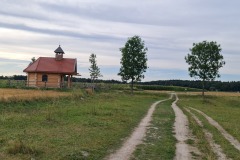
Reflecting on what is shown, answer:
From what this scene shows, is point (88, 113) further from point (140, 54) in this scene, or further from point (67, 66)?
point (140, 54)

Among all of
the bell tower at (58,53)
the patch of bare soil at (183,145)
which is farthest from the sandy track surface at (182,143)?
the bell tower at (58,53)

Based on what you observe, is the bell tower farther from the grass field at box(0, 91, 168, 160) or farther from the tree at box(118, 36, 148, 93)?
the grass field at box(0, 91, 168, 160)

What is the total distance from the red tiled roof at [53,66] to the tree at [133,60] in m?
10.5

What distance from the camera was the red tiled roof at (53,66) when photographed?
6817cm

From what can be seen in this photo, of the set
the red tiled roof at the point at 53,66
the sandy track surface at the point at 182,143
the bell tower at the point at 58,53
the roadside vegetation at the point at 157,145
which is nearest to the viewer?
the roadside vegetation at the point at 157,145

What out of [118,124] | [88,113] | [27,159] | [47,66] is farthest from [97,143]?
[47,66]

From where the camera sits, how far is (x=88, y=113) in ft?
89.2

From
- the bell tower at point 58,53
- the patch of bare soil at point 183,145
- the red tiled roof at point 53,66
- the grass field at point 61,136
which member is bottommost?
the patch of bare soil at point 183,145

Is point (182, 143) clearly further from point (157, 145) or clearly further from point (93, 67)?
point (93, 67)

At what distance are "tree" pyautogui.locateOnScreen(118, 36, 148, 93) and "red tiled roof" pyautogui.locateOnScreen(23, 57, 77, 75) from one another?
10.5 metres

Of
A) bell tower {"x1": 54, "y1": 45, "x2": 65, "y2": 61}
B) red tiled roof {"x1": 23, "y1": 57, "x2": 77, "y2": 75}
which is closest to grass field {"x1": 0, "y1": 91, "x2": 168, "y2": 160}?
red tiled roof {"x1": 23, "y1": 57, "x2": 77, "y2": 75}

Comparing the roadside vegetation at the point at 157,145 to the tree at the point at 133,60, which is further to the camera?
the tree at the point at 133,60

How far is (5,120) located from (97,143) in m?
7.52

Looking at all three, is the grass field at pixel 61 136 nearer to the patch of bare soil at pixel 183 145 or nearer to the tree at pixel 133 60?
the patch of bare soil at pixel 183 145
